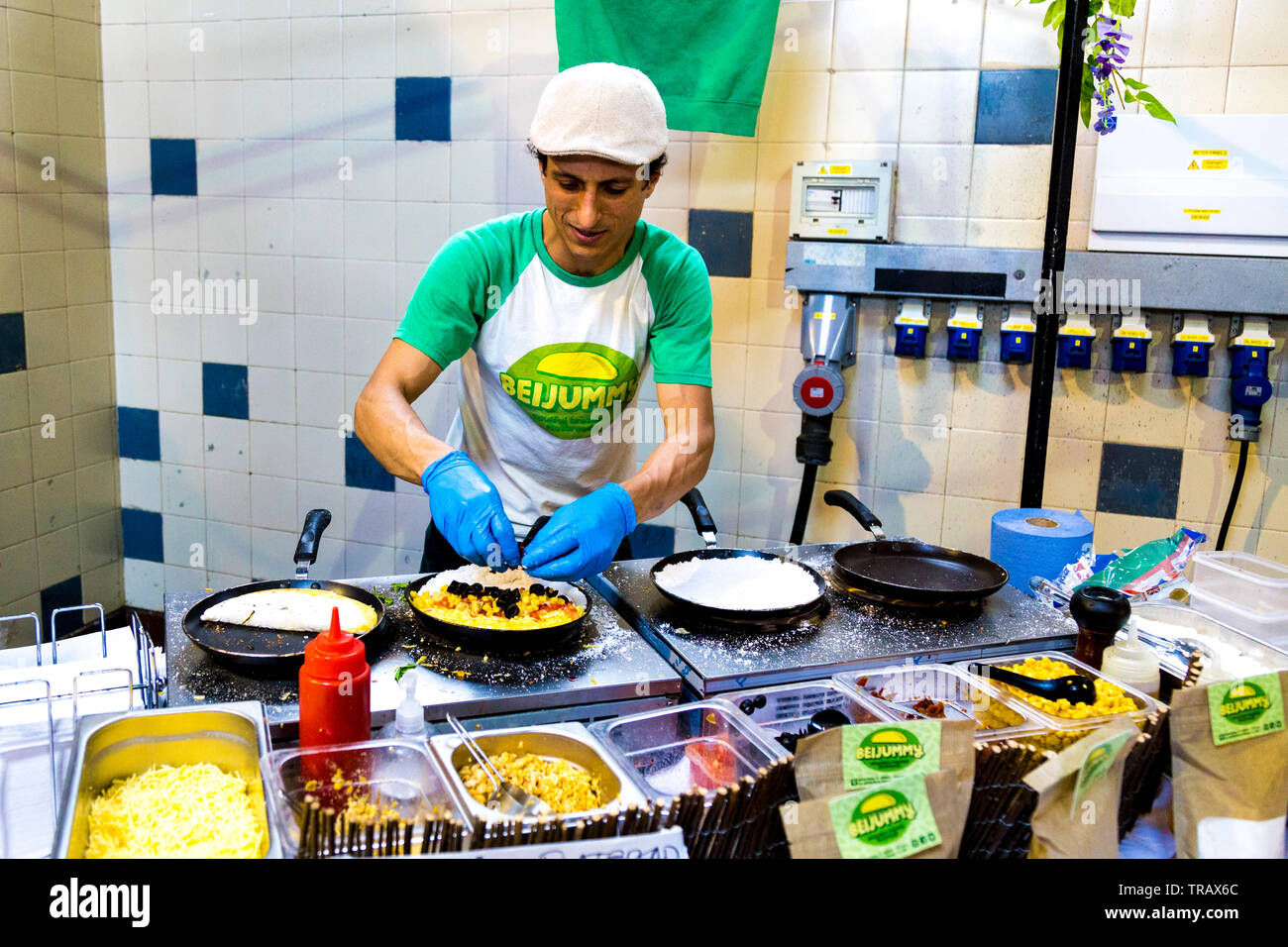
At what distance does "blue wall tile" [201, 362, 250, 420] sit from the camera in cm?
404

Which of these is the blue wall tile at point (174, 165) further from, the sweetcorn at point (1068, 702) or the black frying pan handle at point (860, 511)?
the sweetcorn at point (1068, 702)

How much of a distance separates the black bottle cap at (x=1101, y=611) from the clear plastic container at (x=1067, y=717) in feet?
0.22

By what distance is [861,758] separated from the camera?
1.20 meters

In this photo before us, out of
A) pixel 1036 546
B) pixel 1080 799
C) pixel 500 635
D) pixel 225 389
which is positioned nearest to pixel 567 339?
pixel 500 635

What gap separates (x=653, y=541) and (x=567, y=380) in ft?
4.87

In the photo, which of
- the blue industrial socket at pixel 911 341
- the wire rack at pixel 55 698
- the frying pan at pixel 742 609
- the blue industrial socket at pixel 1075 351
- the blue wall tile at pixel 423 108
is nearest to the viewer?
the wire rack at pixel 55 698

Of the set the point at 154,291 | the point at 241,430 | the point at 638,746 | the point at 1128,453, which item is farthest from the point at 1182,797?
the point at 154,291

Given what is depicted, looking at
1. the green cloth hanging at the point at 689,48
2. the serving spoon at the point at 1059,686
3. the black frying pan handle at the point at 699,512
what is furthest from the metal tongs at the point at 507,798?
the green cloth hanging at the point at 689,48

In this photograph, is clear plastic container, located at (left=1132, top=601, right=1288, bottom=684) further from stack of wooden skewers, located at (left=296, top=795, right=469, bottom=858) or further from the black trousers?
the black trousers

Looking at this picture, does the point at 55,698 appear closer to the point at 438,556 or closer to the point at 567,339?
the point at 438,556

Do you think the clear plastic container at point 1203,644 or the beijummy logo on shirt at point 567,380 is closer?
the clear plastic container at point 1203,644

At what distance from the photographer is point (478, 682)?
1.64 meters

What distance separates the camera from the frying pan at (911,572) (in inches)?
78.5

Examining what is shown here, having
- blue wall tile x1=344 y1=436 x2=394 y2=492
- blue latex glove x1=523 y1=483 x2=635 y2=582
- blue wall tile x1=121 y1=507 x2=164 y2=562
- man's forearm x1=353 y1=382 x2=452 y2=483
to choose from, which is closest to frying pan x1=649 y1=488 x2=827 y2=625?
blue latex glove x1=523 y1=483 x2=635 y2=582
